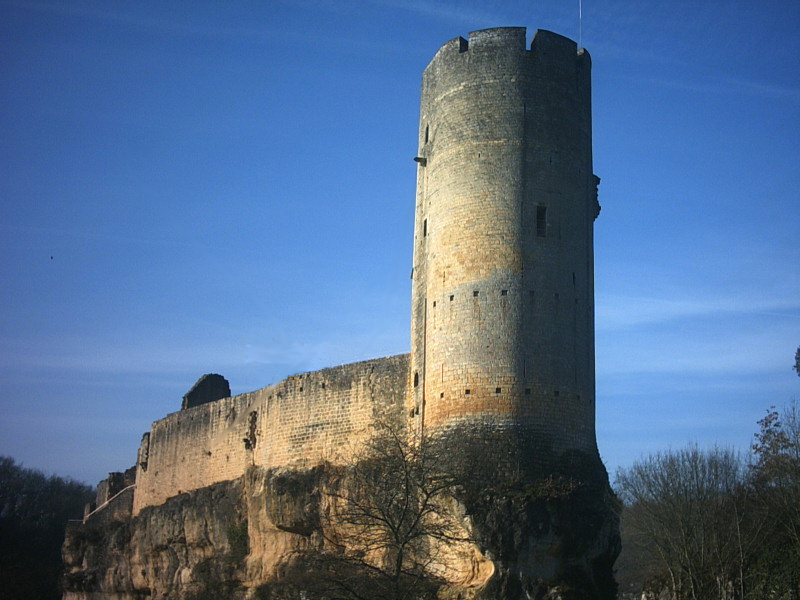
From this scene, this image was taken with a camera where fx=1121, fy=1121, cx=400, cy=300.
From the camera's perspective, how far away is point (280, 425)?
30359mm

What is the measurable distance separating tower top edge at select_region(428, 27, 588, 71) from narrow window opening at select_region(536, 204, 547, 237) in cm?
379

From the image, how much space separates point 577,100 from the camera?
1030 inches

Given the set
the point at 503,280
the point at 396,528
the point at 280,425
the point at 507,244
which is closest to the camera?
the point at 396,528

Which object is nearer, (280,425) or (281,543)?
(281,543)

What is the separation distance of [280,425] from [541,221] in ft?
32.4

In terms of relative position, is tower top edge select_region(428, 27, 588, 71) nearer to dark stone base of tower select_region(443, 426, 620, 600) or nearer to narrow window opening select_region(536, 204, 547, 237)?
narrow window opening select_region(536, 204, 547, 237)

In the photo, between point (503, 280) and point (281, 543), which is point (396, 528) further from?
point (281, 543)

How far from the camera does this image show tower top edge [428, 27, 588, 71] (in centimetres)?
2566

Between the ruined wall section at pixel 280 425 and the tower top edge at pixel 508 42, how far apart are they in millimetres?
7396

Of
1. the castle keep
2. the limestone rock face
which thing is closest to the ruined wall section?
the castle keep

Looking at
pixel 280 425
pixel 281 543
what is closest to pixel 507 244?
pixel 280 425

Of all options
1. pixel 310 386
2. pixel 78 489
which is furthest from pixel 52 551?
pixel 310 386

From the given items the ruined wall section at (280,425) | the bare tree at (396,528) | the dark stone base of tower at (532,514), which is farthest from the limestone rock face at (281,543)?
the ruined wall section at (280,425)

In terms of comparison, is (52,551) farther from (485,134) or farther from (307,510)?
(485,134)
